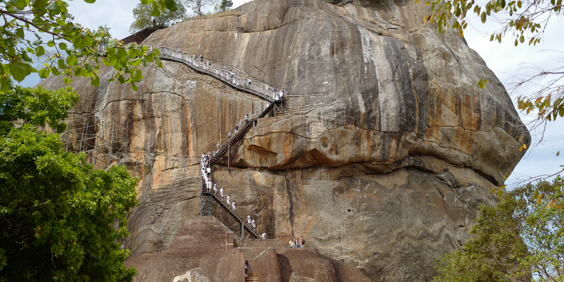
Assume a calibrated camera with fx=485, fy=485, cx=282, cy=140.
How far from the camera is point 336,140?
26.1 metres

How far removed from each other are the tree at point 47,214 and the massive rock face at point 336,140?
11936 mm

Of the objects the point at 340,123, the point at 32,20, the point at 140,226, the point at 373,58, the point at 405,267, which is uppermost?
the point at 373,58

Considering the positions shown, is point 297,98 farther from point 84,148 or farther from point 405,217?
point 84,148

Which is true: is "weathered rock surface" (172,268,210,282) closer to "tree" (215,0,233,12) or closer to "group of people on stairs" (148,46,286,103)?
"group of people on stairs" (148,46,286,103)

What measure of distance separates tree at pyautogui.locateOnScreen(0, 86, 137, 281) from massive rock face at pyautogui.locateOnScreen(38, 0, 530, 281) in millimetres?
11936

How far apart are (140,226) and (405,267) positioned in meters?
13.8

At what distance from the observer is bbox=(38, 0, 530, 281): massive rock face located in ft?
83.5

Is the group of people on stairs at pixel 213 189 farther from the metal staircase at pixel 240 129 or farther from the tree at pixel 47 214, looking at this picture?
the tree at pixel 47 214

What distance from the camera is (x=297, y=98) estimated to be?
27.4m

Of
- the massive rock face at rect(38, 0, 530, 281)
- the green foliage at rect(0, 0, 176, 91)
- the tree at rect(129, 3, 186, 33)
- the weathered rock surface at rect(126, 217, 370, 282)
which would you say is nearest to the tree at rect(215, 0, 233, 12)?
the tree at rect(129, 3, 186, 33)

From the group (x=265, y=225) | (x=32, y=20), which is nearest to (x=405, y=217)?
(x=265, y=225)

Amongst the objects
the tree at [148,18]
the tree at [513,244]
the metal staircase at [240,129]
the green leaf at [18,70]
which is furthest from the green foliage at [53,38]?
the tree at [148,18]

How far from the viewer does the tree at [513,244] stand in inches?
575

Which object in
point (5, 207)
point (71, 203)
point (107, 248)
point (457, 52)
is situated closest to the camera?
point (5, 207)
